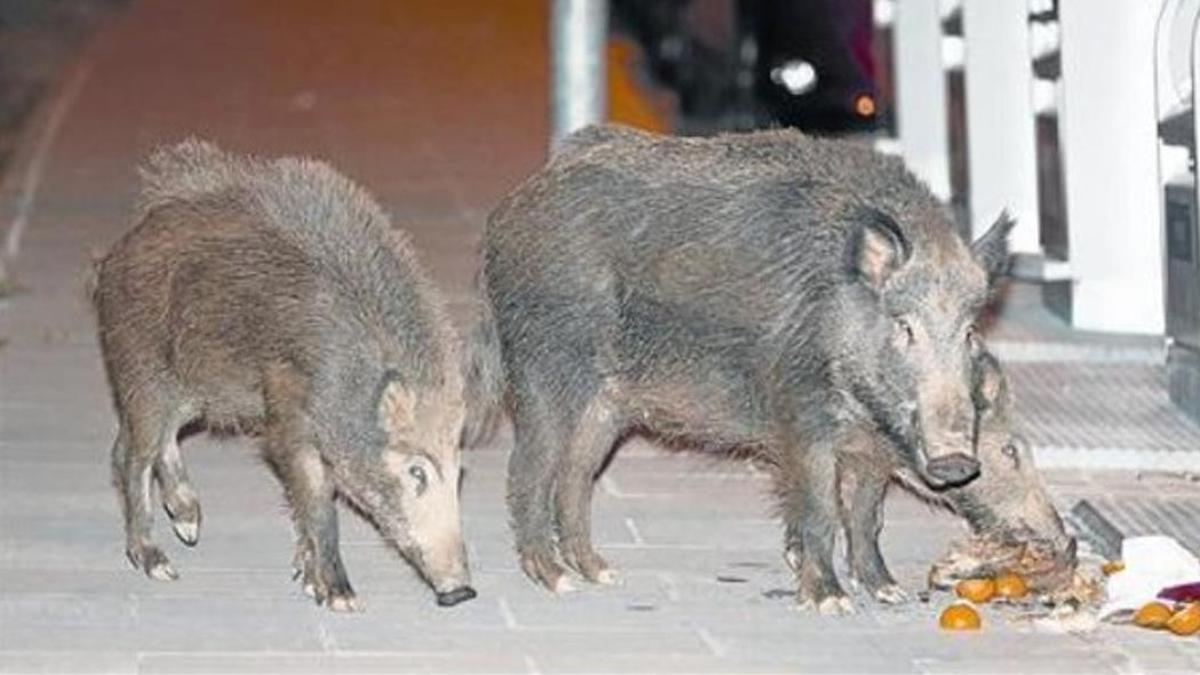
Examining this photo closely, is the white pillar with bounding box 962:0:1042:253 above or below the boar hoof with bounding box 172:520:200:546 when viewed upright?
below

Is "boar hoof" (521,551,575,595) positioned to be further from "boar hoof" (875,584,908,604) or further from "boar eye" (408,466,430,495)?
"boar hoof" (875,584,908,604)

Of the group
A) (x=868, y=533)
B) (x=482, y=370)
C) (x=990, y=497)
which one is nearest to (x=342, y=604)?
(x=482, y=370)

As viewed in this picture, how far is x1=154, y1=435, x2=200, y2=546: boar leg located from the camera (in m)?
9.61

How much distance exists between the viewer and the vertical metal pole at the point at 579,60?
13.2 meters

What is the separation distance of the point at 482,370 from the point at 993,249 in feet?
4.61

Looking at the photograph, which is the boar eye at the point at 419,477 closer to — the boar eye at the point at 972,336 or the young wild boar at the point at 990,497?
the young wild boar at the point at 990,497

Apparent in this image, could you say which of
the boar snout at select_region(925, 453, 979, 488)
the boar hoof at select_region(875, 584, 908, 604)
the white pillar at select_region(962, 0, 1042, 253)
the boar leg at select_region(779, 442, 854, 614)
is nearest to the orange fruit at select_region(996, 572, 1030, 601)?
the boar hoof at select_region(875, 584, 908, 604)

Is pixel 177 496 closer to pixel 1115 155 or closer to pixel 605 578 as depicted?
pixel 605 578

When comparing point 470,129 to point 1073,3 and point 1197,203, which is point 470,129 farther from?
point 1197,203

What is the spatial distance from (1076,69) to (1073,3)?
9.4 inches

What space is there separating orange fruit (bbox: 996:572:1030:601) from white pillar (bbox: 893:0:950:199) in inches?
267

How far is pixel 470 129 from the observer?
20.6 metres

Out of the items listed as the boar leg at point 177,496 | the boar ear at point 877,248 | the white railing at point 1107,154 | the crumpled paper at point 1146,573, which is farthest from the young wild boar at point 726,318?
the white railing at point 1107,154

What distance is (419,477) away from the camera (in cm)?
873
